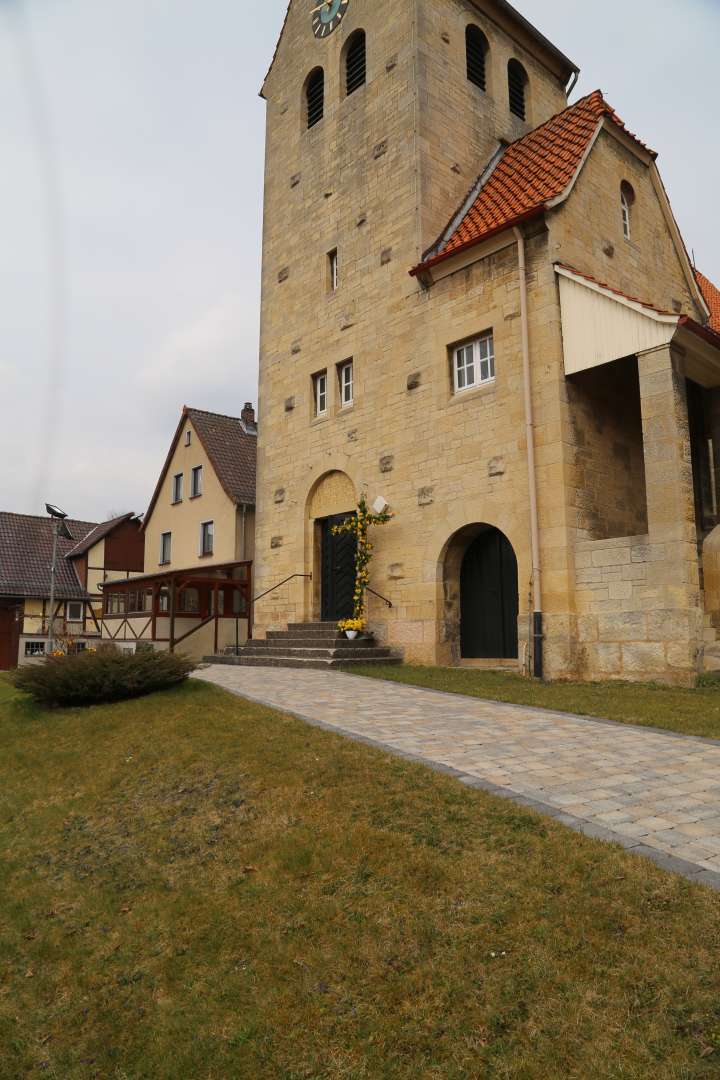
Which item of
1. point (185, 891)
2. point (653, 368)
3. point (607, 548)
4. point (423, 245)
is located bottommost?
point (185, 891)

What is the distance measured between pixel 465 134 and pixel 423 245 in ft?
12.2

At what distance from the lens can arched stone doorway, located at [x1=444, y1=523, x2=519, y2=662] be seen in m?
14.9

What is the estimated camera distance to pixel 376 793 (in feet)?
17.9

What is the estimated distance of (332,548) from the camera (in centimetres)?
1888

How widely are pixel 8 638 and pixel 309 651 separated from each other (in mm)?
22142

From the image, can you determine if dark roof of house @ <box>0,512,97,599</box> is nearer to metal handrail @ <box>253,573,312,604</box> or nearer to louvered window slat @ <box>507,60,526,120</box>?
metal handrail @ <box>253,573,312,604</box>

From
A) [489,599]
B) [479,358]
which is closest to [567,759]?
[489,599]

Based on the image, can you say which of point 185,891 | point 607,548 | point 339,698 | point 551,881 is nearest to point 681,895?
point 551,881

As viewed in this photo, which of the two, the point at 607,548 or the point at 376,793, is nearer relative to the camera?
the point at 376,793

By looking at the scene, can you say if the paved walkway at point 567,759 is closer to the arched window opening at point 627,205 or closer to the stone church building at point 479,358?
the stone church building at point 479,358

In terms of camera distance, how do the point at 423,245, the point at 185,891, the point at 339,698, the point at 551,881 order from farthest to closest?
the point at 423,245 < the point at 339,698 < the point at 185,891 < the point at 551,881

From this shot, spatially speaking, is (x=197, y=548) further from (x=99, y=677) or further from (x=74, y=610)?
(x=99, y=677)

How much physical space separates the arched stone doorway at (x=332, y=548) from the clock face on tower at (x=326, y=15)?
12227 mm

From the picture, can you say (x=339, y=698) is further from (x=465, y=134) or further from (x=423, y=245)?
(x=465, y=134)
